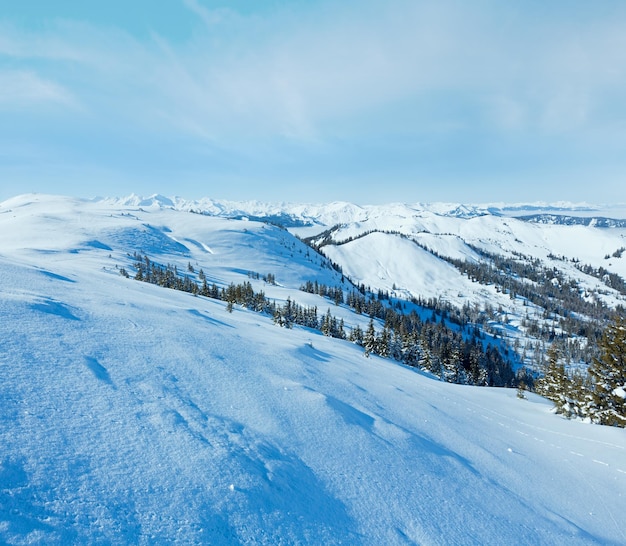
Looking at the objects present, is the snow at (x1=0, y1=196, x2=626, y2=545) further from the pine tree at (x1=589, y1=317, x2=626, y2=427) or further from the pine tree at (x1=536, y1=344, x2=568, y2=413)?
the pine tree at (x1=536, y1=344, x2=568, y2=413)

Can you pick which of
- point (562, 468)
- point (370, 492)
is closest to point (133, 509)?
point (370, 492)

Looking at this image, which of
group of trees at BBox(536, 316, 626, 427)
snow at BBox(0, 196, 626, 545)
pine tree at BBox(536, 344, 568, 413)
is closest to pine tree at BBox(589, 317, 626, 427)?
group of trees at BBox(536, 316, 626, 427)

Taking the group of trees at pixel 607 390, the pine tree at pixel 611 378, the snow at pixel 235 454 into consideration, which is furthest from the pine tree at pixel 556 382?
the snow at pixel 235 454

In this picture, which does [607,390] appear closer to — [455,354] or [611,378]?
[611,378]

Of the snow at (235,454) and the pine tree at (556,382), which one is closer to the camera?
the snow at (235,454)

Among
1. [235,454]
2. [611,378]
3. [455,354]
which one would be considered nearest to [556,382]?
[611,378]

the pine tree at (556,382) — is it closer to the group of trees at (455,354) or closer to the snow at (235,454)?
the group of trees at (455,354)
